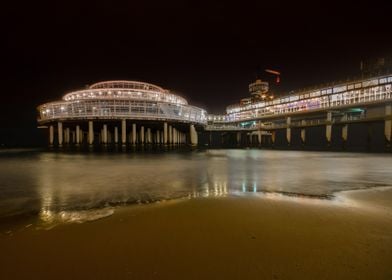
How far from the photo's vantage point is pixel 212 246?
571 cm

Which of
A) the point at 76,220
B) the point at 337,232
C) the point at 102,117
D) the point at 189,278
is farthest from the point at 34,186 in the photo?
the point at 102,117

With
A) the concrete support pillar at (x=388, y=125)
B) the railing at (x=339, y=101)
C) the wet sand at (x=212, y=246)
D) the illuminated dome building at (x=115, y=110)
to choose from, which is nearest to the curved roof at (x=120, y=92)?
the illuminated dome building at (x=115, y=110)

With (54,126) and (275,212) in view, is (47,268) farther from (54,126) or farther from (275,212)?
(54,126)

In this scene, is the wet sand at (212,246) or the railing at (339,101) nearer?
the wet sand at (212,246)

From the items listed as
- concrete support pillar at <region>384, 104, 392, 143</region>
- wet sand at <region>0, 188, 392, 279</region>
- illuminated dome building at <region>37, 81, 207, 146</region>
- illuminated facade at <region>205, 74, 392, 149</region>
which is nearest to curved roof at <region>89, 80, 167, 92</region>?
illuminated dome building at <region>37, 81, 207, 146</region>

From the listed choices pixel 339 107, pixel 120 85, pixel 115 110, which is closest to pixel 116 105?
pixel 115 110

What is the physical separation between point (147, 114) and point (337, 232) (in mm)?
70612

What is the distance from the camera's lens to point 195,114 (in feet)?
309

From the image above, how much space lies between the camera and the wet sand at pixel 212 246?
4.61 meters

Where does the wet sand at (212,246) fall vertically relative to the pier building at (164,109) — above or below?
below

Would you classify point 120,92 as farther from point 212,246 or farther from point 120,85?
point 212,246

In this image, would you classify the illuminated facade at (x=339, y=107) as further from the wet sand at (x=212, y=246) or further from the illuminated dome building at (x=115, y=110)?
the wet sand at (x=212, y=246)

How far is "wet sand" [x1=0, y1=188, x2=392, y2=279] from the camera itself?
461 cm

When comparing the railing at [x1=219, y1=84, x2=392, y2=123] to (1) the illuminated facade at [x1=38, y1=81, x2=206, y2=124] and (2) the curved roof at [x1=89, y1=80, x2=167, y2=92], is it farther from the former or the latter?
(2) the curved roof at [x1=89, y1=80, x2=167, y2=92]
